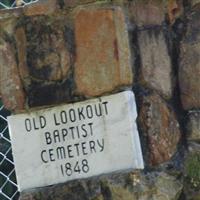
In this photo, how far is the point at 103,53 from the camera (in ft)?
7.22

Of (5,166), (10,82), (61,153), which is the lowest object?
(5,166)

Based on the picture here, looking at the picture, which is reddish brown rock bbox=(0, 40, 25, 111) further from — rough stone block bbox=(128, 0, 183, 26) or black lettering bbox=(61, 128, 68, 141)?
rough stone block bbox=(128, 0, 183, 26)

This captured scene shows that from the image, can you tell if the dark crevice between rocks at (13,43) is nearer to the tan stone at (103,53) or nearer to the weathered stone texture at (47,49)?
the weathered stone texture at (47,49)

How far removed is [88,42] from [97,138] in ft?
1.04

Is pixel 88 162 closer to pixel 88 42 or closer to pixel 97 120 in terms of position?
pixel 97 120

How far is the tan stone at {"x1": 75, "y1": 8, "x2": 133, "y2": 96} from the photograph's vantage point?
7.17 ft

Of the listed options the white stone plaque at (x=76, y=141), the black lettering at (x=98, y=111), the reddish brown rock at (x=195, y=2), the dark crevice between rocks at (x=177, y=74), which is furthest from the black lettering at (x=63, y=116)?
the reddish brown rock at (x=195, y=2)

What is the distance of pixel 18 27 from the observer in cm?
231

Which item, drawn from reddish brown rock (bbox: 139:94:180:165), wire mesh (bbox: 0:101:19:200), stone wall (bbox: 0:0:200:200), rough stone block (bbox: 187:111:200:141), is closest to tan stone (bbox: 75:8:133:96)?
stone wall (bbox: 0:0:200:200)

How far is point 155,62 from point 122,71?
134 millimetres

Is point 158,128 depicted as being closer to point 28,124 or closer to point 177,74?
point 177,74

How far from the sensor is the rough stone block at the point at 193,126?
2258mm

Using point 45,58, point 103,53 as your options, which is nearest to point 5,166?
point 45,58

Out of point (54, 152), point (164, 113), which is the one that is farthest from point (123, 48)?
point (54, 152)
